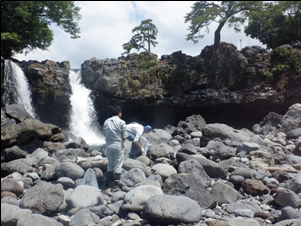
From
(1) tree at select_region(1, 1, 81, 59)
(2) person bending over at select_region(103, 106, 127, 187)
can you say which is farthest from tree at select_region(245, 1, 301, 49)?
(2) person bending over at select_region(103, 106, 127, 187)

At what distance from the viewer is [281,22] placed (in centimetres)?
2509

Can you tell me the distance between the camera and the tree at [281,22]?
911 inches

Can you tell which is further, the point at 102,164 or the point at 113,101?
the point at 113,101

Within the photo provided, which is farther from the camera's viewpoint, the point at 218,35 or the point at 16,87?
the point at 218,35

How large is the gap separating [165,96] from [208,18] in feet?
22.2

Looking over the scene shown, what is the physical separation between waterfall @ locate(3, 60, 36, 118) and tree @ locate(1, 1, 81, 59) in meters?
1.77

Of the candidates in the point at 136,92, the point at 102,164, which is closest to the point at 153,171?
the point at 102,164

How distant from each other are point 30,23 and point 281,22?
21046mm

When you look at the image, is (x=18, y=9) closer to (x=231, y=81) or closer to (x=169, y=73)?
(x=169, y=73)

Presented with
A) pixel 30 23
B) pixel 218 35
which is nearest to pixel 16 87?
pixel 30 23

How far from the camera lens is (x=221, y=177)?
7.35m

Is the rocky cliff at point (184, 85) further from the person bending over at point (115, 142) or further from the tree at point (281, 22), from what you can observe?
the person bending over at point (115, 142)

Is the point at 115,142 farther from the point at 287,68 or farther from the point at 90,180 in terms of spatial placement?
the point at 287,68

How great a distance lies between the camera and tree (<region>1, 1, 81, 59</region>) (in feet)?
58.2
